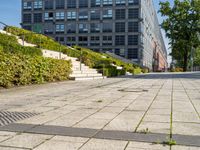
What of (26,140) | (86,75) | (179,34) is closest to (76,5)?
(179,34)

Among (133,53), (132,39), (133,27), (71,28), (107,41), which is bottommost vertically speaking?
(133,53)

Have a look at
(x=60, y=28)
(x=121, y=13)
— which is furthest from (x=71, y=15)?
(x=121, y=13)

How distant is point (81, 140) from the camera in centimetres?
501

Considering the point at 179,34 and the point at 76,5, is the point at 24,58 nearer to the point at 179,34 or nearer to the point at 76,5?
the point at 179,34

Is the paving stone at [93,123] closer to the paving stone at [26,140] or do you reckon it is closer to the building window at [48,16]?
the paving stone at [26,140]

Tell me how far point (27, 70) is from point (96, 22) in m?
68.9

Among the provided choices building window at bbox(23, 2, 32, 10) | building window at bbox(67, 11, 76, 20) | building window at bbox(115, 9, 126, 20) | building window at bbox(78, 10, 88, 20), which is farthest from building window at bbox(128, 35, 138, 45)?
building window at bbox(23, 2, 32, 10)

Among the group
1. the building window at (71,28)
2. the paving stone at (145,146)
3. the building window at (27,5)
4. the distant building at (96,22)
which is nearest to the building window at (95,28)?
the distant building at (96,22)

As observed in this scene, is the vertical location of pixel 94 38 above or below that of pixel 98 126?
above

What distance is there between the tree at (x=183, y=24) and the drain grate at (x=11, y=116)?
60.5 metres

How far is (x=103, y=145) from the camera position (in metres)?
4.75

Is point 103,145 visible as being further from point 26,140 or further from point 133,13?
point 133,13

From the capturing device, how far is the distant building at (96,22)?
257ft

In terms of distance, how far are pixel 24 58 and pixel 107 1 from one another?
68682mm
